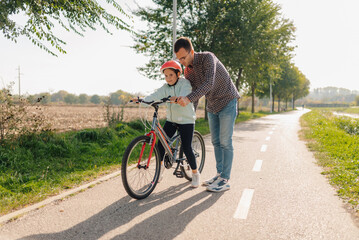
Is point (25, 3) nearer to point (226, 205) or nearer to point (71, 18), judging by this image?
point (71, 18)

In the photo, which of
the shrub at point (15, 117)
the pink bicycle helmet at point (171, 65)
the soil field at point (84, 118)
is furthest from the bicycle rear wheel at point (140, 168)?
the shrub at point (15, 117)

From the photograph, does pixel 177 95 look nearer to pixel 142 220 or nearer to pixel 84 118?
pixel 142 220

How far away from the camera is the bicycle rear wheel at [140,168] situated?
337 cm

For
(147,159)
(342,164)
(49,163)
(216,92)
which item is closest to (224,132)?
(216,92)

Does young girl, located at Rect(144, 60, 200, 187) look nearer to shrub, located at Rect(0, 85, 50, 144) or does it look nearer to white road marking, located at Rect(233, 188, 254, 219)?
white road marking, located at Rect(233, 188, 254, 219)

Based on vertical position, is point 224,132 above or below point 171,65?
below

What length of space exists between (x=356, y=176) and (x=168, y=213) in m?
3.27

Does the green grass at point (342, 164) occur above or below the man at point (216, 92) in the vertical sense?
below

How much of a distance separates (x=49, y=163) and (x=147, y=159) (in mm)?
2622

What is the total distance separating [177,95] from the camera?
149 inches

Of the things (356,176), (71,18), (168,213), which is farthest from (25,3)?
(356,176)

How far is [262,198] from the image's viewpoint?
147 inches

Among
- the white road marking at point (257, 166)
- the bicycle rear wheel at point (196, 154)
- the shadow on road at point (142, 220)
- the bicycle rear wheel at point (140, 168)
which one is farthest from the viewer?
the white road marking at point (257, 166)

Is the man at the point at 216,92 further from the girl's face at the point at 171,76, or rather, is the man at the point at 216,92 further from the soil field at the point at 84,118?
the soil field at the point at 84,118
